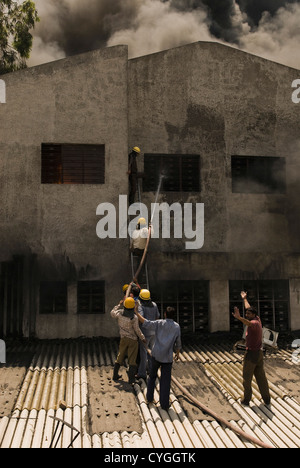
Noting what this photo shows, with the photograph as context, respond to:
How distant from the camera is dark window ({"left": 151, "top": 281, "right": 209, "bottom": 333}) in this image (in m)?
10.5

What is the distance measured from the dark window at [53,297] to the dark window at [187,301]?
246cm

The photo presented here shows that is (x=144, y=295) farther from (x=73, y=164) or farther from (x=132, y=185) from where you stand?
(x=73, y=164)

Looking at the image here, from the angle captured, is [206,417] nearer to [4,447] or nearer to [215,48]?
[4,447]

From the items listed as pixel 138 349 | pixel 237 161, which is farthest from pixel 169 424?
pixel 237 161

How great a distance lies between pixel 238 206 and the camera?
1110 centimetres

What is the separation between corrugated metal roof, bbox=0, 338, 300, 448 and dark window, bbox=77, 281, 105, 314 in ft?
5.87

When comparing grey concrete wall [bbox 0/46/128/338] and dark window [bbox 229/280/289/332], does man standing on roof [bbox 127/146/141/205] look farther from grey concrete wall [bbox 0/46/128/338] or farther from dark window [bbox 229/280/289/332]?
dark window [bbox 229/280/289/332]

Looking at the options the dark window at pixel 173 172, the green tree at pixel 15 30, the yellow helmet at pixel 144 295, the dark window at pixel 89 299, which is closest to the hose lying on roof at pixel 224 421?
the yellow helmet at pixel 144 295

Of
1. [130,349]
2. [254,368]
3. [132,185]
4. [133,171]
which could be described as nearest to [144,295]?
[130,349]

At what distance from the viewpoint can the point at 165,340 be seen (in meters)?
5.95

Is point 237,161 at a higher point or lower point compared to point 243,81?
lower

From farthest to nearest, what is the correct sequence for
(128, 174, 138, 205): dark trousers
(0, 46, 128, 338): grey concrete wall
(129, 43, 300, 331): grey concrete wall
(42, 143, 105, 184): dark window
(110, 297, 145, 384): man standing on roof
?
1. (129, 43, 300, 331): grey concrete wall
2. (42, 143, 105, 184): dark window
3. (128, 174, 138, 205): dark trousers
4. (0, 46, 128, 338): grey concrete wall
5. (110, 297, 145, 384): man standing on roof

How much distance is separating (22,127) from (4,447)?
26.0 feet

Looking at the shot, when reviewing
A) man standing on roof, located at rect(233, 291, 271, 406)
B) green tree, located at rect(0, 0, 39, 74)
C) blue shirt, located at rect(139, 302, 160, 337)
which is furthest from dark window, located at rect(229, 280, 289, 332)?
green tree, located at rect(0, 0, 39, 74)
